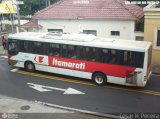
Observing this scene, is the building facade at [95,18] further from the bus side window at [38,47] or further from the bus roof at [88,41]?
the bus side window at [38,47]

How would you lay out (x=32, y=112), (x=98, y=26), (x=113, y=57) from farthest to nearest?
(x=98, y=26), (x=113, y=57), (x=32, y=112)

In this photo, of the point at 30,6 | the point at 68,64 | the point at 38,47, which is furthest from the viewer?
the point at 30,6

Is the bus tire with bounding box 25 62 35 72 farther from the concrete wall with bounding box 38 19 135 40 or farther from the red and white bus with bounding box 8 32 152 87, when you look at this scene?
the concrete wall with bounding box 38 19 135 40

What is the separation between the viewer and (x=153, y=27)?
19766 millimetres

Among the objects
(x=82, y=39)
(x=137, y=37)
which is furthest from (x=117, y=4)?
(x=82, y=39)

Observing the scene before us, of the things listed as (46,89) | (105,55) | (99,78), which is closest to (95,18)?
(105,55)

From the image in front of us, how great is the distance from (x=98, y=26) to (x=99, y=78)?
8.77 m

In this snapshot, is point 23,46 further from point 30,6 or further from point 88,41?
point 30,6

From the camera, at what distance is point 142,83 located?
47.5ft

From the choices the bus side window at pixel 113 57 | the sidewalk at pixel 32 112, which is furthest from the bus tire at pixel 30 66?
the bus side window at pixel 113 57

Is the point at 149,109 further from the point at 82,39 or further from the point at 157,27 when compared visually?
the point at 157,27

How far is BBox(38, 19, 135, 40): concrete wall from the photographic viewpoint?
22252 mm

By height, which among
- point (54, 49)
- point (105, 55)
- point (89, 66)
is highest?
point (54, 49)

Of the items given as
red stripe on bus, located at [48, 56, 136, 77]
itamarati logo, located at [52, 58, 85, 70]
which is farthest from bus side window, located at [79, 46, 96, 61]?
itamarati logo, located at [52, 58, 85, 70]
